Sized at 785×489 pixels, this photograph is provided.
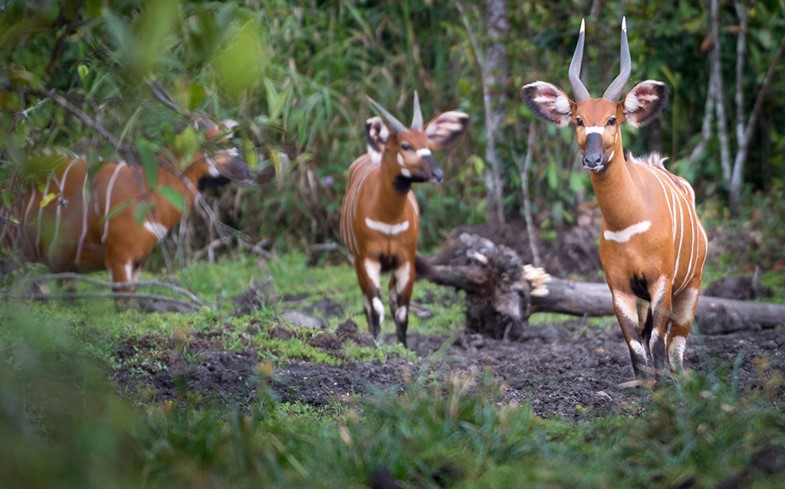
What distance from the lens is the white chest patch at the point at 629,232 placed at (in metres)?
5.53

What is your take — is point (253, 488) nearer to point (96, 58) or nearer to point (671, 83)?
point (96, 58)

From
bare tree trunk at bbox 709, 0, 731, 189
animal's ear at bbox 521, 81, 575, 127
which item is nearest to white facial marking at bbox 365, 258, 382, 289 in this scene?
animal's ear at bbox 521, 81, 575, 127

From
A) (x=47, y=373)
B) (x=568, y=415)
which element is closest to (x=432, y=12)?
(x=568, y=415)

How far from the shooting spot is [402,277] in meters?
7.68

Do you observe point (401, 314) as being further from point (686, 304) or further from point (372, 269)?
point (686, 304)

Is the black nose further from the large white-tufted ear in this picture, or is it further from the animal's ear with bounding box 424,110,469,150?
the animal's ear with bounding box 424,110,469,150

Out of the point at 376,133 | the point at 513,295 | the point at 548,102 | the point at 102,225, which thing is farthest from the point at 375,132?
the point at 548,102

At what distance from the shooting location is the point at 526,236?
10.4 m

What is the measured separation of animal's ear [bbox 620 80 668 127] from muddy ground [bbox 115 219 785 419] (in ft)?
3.96

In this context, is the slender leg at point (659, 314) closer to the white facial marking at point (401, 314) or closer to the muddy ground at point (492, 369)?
the muddy ground at point (492, 369)

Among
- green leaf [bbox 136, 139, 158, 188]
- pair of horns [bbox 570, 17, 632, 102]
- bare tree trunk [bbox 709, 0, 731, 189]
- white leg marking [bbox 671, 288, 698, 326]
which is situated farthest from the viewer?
bare tree trunk [bbox 709, 0, 731, 189]

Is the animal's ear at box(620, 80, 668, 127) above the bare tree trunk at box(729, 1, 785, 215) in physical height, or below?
above

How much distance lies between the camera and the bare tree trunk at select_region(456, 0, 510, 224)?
10555 mm

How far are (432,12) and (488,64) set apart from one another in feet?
6.78
